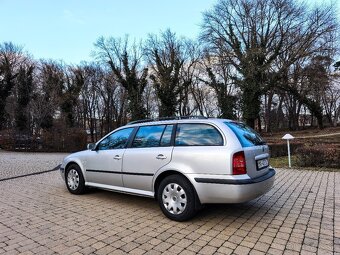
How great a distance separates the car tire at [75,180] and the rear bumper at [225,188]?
2920 millimetres

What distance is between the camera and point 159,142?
5215mm

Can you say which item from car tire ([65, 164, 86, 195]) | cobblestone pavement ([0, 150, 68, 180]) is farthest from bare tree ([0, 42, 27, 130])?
car tire ([65, 164, 86, 195])

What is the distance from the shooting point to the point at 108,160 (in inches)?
231

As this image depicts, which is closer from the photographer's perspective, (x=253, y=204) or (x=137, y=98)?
(x=253, y=204)

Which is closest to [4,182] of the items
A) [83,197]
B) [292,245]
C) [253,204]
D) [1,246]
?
[83,197]

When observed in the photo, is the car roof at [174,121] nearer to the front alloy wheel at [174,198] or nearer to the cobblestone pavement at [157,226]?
the front alloy wheel at [174,198]

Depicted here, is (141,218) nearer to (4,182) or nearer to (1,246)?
(1,246)

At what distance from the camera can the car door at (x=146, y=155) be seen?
5031 millimetres

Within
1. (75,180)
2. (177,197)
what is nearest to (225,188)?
(177,197)

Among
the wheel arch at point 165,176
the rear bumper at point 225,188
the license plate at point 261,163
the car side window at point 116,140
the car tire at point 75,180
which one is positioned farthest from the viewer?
→ the car tire at point 75,180

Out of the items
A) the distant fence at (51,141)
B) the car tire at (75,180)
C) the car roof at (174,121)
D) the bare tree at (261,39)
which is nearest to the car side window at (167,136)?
the car roof at (174,121)

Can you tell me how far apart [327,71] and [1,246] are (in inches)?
1415

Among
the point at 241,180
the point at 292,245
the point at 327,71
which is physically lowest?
the point at 292,245

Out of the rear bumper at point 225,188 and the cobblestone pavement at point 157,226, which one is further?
the rear bumper at point 225,188
